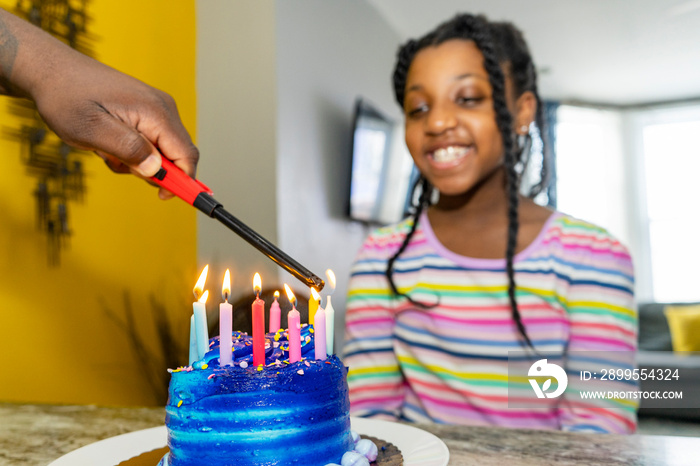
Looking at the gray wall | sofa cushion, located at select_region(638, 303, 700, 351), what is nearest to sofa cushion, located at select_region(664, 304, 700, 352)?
sofa cushion, located at select_region(638, 303, 700, 351)

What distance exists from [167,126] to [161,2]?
6.02 ft

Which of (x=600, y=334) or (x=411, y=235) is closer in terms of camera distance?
(x=600, y=334)

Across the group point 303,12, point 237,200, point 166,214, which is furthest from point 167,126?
point 303,12

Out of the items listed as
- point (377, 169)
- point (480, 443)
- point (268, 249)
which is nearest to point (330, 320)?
point (268, 249)

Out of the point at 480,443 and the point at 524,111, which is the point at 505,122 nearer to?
the point at 524,111

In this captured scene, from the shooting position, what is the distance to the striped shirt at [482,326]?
1105 millimetres

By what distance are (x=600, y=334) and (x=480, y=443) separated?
501 mm

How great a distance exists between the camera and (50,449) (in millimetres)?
715

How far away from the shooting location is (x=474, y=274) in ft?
4.06

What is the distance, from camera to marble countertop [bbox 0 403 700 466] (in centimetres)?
63

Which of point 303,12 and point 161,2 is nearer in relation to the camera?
point 161,2

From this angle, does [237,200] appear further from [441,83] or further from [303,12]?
[441,83]

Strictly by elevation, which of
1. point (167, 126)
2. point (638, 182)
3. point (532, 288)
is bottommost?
point (532, 288)

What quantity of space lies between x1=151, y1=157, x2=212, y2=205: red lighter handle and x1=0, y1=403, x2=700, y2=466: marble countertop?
34cm
